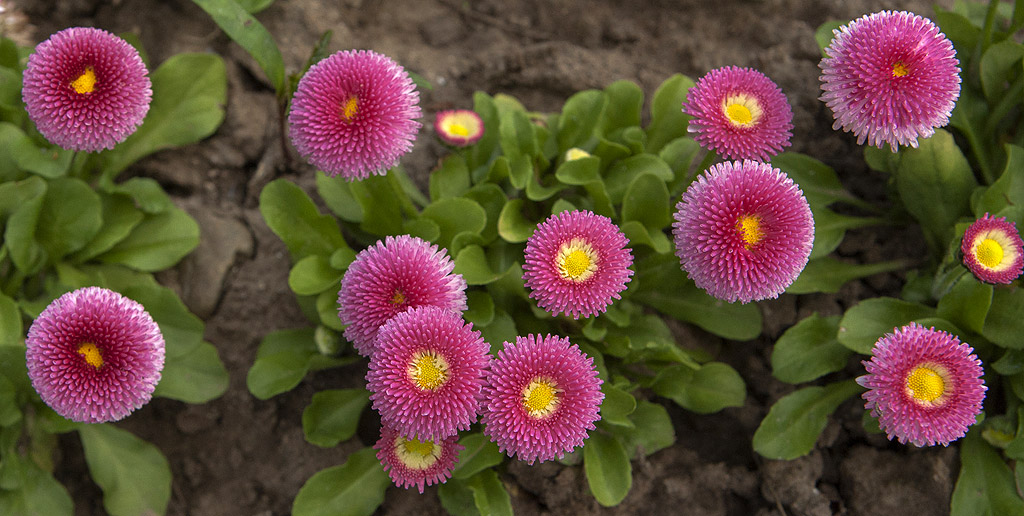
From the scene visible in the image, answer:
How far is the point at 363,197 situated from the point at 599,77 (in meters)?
1.44

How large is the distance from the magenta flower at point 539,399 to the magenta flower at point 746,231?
50 centimetres

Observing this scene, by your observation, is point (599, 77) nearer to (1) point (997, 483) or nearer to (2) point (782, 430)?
(2) point (782, 430)

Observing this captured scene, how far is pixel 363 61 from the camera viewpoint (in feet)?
8.40

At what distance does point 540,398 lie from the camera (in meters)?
2.24

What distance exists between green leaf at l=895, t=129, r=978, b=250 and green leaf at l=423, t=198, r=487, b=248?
178 centimetres

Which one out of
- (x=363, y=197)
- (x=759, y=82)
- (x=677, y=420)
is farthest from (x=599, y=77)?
(x=677, y=420)

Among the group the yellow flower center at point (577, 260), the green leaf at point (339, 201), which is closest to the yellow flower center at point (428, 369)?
the yellow flower center at point (577, 260)

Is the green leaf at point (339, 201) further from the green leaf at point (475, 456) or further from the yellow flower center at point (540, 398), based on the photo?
the yellow flower center at point (540, 398)

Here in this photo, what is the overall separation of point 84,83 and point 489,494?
2135 millimetres

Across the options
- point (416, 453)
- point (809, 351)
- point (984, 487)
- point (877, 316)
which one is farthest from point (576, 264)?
point (984, 487)

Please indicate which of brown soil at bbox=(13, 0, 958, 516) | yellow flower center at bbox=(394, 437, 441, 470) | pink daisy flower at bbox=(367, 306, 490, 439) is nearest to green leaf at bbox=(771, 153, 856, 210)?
brown soil at bbox=(13, 0, 958, 516)

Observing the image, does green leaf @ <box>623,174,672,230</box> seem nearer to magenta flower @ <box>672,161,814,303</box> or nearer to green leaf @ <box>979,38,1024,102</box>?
magenta flower @ <box>672,161,814,303</box>

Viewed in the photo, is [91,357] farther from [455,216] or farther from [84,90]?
[455,216]

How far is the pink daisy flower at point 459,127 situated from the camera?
317 cm
